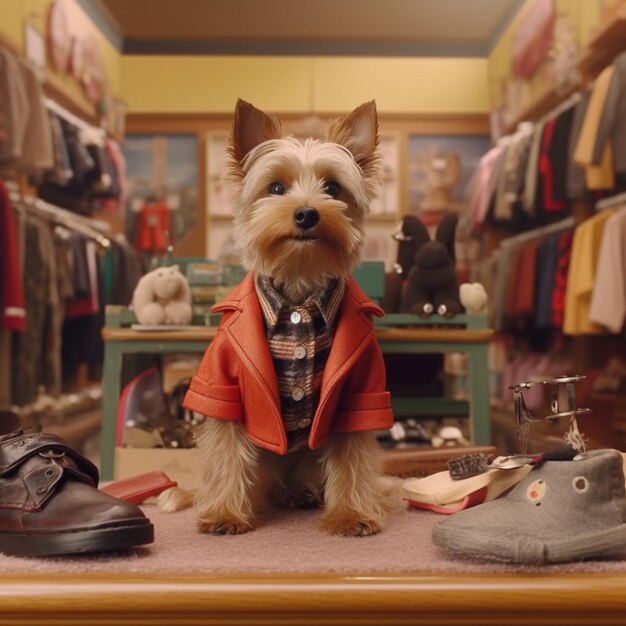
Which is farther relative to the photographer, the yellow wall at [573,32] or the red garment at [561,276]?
the red garment at [561,276]

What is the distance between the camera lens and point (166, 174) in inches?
94.5

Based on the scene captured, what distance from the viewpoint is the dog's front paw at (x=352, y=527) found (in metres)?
1.04

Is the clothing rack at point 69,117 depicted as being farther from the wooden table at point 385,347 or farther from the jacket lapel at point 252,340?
the jacket lapel at point 252,340

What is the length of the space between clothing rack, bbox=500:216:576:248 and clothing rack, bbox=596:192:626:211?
0.30 metres

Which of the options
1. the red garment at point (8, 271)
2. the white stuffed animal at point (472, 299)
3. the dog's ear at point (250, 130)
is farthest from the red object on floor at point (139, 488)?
the red garment at point (8, 271)

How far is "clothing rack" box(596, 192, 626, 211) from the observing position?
10.3ft

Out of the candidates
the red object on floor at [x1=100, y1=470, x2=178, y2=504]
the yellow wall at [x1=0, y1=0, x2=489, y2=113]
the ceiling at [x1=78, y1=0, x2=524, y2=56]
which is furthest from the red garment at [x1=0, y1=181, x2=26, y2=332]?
the red object on floor at [x1=100, y1=470, x2=178, y2=504]

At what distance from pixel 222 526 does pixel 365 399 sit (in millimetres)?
282

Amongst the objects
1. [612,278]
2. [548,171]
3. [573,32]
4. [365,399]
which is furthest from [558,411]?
[548,171]

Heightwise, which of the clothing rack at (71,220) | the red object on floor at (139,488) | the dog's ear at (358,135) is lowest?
the red object on floor at (139,488)

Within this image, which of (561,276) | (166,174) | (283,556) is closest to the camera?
(283,556)

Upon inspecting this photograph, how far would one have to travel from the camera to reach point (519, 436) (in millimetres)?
1068

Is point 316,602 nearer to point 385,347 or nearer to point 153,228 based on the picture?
point 385,347

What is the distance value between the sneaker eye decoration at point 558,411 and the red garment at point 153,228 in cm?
131
